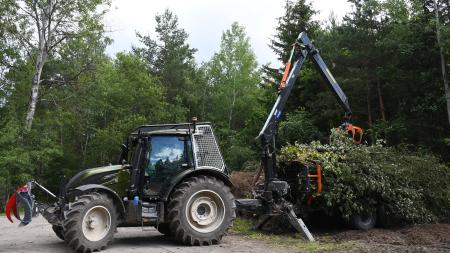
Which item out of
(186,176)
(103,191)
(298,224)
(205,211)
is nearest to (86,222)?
(103,191)

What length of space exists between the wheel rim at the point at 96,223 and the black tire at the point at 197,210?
44.2 inches

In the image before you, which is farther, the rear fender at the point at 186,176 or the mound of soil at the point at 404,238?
the rear fender at the point at 186,176

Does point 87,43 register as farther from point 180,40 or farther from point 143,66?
point 180,40

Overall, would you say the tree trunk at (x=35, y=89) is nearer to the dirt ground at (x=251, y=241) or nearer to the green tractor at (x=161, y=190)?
the dirt ground at (x=251, y=241)

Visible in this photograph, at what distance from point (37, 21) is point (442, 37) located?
59.7 ft

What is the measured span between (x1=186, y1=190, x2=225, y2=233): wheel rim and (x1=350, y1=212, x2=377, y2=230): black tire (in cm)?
341

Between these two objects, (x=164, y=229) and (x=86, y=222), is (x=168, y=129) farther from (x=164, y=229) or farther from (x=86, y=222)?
(x=86, y=222)

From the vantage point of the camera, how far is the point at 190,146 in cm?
898

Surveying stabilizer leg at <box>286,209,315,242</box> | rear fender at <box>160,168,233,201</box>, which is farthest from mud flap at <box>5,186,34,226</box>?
stabilizer leg at <box>286,209,315,242</box>

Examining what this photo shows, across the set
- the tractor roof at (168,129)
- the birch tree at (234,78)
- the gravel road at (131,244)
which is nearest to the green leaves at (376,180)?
the gravel road at (131,244)

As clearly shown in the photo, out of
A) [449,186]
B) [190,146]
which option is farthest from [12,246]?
[449,186]

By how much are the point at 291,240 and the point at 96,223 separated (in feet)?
12.5

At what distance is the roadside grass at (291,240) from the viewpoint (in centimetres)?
838

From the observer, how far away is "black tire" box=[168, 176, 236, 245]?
8383 millimetres
